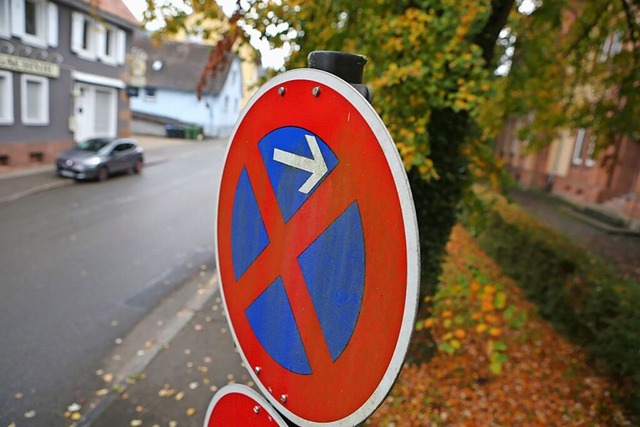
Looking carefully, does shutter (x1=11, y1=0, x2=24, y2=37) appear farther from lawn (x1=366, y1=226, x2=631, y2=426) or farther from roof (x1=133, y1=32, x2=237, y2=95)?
roof (x1=133, y1=32, x2=237, y2=95)

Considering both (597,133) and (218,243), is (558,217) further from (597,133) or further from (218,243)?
(218,243)

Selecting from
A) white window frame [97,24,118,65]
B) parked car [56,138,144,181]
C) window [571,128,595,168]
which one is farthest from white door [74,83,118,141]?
window [571,128,595,168]

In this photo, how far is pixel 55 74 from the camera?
17.8m

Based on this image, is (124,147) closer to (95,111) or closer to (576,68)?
(95,111)

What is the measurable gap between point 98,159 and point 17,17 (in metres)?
5.46

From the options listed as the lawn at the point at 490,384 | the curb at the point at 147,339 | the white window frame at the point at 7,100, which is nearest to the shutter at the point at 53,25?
the white window frame at the point at 7,100

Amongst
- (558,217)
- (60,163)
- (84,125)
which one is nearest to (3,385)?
(60,163)

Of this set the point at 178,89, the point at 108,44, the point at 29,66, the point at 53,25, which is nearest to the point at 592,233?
the point at 29,66

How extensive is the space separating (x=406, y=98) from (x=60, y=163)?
49.5 ft

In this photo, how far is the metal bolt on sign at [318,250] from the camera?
1016 mm

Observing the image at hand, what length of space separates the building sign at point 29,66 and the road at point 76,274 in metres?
5.08

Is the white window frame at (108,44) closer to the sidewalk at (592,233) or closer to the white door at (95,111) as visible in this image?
the white door at (95,111)

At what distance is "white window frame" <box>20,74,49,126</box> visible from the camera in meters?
16.4

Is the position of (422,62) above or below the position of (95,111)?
above
